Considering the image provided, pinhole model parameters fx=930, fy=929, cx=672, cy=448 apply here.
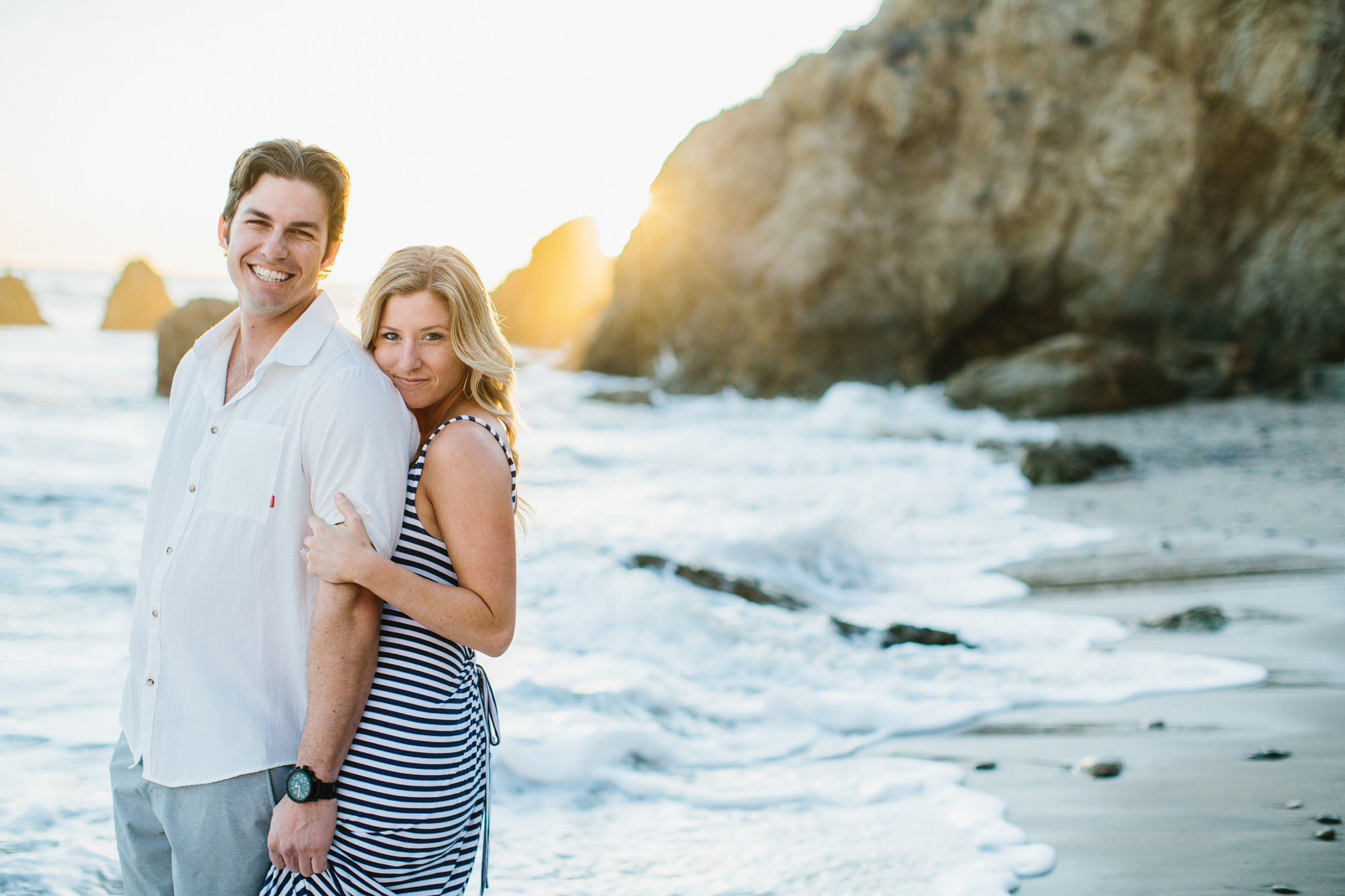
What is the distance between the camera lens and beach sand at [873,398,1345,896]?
9.31 ft

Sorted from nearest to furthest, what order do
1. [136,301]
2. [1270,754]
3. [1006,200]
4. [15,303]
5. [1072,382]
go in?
[1270,754] → [1072,382] → [1006,200] → [15,303] → [136,301]

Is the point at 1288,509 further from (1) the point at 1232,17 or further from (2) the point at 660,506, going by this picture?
(1) the point at 1232,17

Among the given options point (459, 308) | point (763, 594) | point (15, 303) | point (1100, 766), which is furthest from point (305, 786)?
point (15, 303)

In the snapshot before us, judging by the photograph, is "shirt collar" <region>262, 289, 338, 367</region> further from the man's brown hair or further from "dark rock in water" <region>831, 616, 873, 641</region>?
"dark rock in water" <region>831, 616, 873, 641</region>

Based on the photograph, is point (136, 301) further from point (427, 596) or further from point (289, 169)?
point (427, 596)

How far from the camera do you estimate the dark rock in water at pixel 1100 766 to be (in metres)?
3.48

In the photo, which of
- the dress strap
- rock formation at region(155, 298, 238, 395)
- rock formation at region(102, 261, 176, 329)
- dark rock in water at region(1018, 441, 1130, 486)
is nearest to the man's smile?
the dress strap

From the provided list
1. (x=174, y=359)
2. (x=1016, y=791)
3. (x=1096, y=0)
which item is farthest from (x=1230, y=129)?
(x=174, y=359)

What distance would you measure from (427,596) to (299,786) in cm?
42

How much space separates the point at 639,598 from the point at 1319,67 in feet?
55.9

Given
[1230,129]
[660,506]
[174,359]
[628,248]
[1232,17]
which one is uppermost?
[1232,17]

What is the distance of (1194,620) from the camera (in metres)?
5.15

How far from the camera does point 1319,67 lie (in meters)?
16.2

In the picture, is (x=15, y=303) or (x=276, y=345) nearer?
(x=276, y=345)
